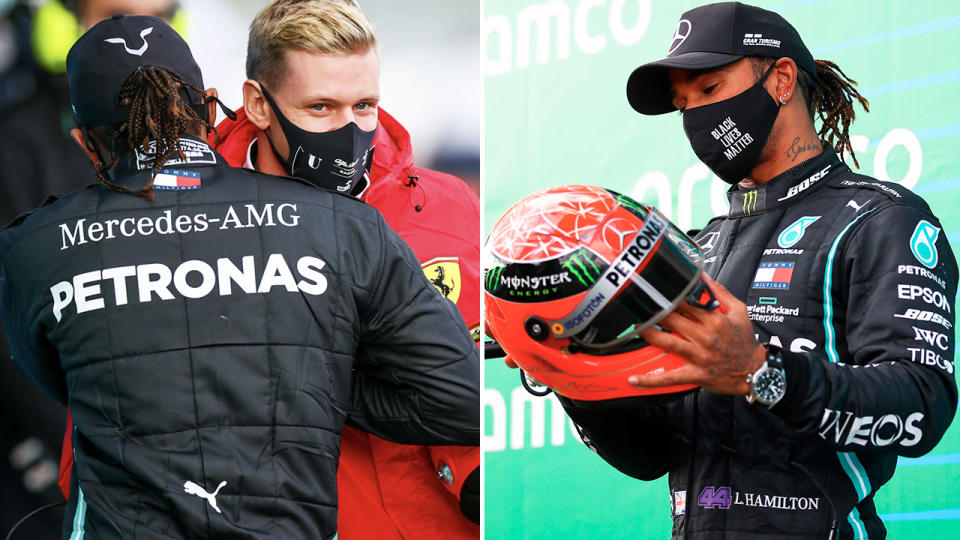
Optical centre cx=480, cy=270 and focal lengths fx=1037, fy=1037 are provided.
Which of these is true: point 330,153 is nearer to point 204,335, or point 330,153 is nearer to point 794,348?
point 204,335

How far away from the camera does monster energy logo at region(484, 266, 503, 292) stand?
5.67 feet

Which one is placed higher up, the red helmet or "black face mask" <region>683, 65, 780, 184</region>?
"black face mask" <region>683, 65, 780, 184</region>

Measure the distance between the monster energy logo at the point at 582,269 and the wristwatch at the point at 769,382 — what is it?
28 cm

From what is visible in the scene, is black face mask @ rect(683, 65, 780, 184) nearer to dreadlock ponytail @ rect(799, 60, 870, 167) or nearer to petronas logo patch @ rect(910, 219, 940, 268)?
dreadlock ponytail @ rect(799, 60, 870, 167)

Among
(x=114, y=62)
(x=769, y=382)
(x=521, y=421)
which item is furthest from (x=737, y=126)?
(x=521, y=421)

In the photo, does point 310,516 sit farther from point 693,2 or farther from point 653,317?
point 693,2

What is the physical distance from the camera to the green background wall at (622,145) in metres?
2.67

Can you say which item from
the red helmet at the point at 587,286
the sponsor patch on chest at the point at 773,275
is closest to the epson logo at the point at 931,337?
the sponsor patch on chest at the point at 773,275

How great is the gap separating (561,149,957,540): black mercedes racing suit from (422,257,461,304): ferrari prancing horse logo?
583 mm

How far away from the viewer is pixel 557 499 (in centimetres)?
319

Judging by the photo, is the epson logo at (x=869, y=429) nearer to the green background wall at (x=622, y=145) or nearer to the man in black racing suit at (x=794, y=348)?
the man in black racing suit at (x=794, y=348)

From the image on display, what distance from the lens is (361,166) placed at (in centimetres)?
243

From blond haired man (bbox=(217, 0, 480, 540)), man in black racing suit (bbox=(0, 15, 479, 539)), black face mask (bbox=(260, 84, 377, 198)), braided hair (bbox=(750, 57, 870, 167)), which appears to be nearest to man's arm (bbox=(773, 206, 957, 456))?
braided hair (bbox=(750, 57, 870, 167))

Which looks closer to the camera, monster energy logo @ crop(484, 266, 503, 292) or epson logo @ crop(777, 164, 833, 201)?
monster energy logo @ crop(484, 266, 503, 292)
